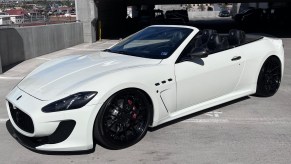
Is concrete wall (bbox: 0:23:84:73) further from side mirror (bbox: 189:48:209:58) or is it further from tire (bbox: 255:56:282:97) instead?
tire (bbox: 255:56:282:97)

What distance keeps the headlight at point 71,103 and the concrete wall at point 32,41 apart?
21.0ft

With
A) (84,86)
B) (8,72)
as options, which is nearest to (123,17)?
(8,72)

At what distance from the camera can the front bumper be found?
329 cm

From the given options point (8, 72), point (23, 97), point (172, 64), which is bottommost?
point (8, 72)

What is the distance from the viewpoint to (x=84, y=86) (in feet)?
11.4

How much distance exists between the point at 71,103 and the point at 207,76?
1913 millimetres

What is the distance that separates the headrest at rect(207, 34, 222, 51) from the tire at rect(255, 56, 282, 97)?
41.1 inches

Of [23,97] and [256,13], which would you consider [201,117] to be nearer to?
[23,97]

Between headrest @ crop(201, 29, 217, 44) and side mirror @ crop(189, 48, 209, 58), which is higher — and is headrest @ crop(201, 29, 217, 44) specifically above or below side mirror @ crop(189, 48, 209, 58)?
above

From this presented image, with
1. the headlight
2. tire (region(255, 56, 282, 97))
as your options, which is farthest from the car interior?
the headlight

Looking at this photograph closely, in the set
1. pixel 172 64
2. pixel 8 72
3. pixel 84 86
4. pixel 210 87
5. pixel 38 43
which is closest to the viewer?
pixel 84 86

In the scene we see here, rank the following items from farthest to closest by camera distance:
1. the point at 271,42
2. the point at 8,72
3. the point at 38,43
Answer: the point at 38,43 < the point at 8,72 < the point at 271,42

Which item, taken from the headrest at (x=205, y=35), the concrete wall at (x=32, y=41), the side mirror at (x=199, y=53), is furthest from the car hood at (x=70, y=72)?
the concrete wall at (x=32, y=41)

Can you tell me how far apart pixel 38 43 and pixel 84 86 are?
10.2 metres
